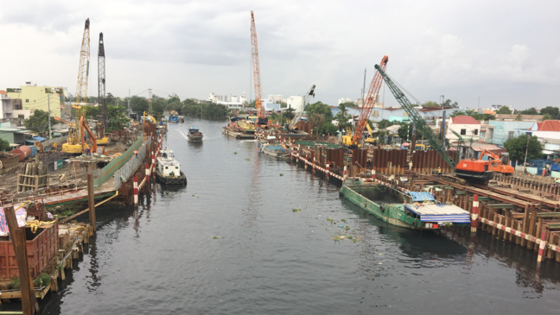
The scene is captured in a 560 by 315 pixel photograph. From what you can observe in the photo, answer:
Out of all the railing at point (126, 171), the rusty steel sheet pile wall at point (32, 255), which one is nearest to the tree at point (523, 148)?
the railing at point (126, 171)

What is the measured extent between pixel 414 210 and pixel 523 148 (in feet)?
134

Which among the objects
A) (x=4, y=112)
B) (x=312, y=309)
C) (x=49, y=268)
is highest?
(x=4, y=112)

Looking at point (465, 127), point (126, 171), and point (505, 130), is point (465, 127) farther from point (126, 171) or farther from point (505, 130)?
point (126, 171)

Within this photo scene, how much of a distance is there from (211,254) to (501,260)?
22.6 meters

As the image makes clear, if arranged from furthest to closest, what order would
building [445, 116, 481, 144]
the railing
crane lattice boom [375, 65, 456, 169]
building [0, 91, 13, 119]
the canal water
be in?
building [0, 91, 13, 119]
building [445, 116, 481, 144]
crane lattice boom [375, 65, 456, 169]
the railing
the canal water

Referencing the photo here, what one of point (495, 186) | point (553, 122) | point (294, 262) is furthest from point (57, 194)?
point (553, 122)

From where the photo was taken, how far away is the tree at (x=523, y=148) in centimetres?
6194

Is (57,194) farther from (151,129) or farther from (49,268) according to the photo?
(151,129)

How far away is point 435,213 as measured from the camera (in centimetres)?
3297

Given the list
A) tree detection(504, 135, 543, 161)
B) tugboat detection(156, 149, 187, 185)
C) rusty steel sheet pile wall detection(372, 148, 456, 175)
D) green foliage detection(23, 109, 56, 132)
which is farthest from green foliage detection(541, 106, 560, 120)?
green foliage detection(23, 109, 56, 132)

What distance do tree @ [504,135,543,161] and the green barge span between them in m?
30.8

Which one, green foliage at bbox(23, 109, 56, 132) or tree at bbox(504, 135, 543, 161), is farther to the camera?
green foliage at bbox(23, 109, 56, 132)

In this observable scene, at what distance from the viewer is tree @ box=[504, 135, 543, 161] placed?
61938 millimetres

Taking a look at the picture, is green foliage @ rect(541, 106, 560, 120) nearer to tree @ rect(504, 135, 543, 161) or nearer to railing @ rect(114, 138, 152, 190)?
tree @ rect(504, 135, 543, 161)
